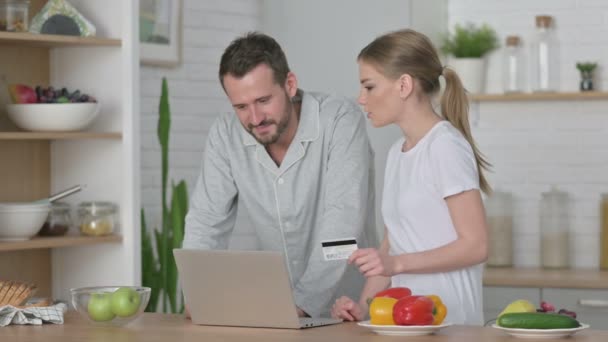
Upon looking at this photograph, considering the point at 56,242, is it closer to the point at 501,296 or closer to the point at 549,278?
the point at 501,296

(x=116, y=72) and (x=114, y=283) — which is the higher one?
(x=116, y=72)

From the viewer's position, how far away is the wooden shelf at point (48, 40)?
4195mm

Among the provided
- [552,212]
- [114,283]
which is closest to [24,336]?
[114,283]

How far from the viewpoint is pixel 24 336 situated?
113 inches

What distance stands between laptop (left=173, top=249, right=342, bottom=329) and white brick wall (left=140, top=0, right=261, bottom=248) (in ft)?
7.59

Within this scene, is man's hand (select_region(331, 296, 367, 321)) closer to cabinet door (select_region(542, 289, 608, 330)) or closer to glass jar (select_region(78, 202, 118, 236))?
glass jar (select_region(78, 202, 118, 236))

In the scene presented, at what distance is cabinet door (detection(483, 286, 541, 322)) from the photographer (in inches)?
193

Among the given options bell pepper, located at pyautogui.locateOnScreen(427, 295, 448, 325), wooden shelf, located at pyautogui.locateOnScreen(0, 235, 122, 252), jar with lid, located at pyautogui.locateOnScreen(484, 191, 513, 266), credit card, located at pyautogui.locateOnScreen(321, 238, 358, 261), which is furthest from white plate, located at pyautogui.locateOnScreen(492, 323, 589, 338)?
jar with lid, located at pyautogui.locateOnScreen(484, 191, 513, 266)

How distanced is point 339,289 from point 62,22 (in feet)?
5.38

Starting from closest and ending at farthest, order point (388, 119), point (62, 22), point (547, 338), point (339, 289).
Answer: point (547, 338)
point (388, 119)
point (339, 289)
point (62, 22)

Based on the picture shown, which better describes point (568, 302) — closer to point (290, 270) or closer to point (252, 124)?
point (290, 270)

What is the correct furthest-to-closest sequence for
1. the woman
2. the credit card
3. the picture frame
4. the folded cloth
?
1. the picture frame
2. the folded cloth
3. the woman
4. the credit card

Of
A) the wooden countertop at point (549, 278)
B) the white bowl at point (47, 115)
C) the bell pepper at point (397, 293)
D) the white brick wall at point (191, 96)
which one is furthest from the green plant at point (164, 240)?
the bell pepper at point (397, 293)

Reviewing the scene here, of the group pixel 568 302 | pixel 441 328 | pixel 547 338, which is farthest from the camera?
pixel 568 302
